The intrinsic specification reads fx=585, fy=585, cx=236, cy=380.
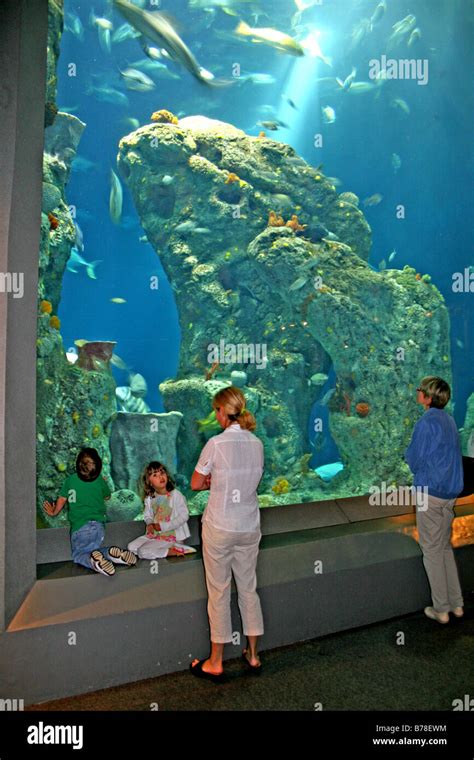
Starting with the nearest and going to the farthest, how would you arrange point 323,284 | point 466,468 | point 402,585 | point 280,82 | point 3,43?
point 3,43
point 402,585
point 466,468
point 323,284
point 280,82

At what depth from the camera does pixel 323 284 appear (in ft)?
39.0

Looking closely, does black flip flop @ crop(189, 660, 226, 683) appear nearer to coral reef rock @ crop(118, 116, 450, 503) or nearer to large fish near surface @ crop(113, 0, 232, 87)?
coral reef rock @ crop(118, 116, 450, 503)

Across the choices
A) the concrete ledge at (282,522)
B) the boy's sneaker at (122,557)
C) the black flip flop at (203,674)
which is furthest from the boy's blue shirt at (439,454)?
the boy's sneaker at (122,557)

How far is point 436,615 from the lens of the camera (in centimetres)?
414

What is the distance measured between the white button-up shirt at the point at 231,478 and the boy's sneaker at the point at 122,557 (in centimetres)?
70

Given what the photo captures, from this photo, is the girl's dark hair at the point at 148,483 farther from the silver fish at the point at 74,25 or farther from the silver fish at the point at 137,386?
the silver fish at the point at 74,25

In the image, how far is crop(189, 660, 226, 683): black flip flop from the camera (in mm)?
3232

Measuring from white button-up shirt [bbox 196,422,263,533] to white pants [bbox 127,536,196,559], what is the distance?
2.36ft

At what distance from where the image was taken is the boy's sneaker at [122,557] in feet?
11.9

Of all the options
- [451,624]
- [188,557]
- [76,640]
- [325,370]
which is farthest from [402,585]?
[325,370]

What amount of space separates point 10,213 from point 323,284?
30.7ft

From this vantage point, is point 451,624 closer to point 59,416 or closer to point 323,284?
point 59,416

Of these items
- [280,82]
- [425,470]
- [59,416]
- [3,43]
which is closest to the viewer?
[3,43]

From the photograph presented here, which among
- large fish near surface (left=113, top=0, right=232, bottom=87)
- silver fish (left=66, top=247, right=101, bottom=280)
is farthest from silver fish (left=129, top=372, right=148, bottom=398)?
large fish near surface (left=113, top=0, right=232, bottom=87)
